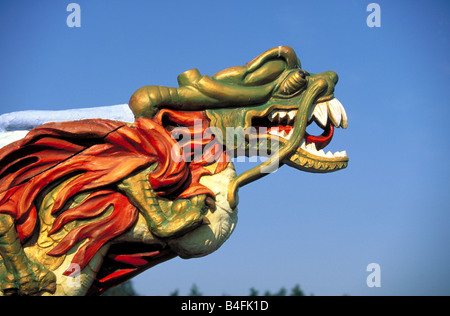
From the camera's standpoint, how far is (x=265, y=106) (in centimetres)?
350

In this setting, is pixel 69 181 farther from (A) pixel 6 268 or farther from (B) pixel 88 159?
(A) pixel 6 268

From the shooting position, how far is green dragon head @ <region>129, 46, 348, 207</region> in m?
3.38

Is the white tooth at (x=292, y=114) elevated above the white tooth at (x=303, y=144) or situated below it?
above

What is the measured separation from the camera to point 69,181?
3191mm

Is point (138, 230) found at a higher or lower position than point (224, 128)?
lower

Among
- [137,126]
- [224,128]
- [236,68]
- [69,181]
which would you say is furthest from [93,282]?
[236,68]

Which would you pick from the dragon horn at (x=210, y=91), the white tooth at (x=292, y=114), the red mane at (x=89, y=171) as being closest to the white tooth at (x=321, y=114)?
the white tooth at (x=292, y=114)

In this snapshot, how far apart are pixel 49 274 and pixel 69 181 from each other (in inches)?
18.6

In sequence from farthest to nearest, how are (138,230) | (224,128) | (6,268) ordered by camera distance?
(224,128) → (138,230) → (6,268)

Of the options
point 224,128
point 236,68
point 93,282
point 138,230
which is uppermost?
point 236,68

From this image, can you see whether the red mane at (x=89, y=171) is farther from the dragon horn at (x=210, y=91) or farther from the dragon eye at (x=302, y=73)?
the dragon eye at (x=302, y=73)

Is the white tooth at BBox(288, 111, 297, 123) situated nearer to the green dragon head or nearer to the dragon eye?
the green dragon head

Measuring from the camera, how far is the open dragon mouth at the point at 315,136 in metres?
3.51

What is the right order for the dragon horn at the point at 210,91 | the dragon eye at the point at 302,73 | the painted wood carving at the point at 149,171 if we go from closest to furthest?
the painted wood carving at the point at 149,171 → the dragon horn at the point at 210,91 → the dragon eye at the point at 302,73
